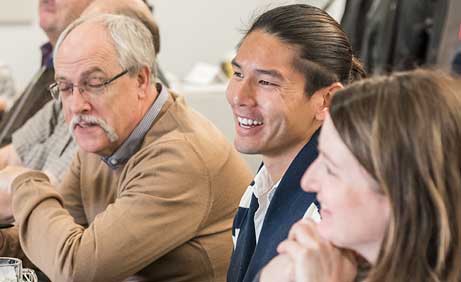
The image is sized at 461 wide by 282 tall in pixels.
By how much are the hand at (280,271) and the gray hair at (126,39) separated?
81cm

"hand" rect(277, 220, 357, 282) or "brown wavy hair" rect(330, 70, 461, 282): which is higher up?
"brown wavy hair" rect(330, 70, 461, 282)

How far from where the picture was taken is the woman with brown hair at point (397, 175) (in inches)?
45.6

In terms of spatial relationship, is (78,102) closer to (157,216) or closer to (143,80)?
(143,80)

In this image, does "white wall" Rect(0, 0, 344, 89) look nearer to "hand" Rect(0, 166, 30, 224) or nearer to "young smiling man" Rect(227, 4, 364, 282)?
"hand" Rect(0, 166, 30, 224)

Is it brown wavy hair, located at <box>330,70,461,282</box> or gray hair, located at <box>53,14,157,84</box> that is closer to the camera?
brown wavy hair, located at <box>330,70,461,282</box>

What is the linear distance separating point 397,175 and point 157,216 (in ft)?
2.66

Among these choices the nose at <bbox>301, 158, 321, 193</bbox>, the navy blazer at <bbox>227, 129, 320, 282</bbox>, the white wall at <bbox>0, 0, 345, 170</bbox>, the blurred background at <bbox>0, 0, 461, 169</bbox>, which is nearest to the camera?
the nose at <bbox>301, 158, 321, 193</bbox>

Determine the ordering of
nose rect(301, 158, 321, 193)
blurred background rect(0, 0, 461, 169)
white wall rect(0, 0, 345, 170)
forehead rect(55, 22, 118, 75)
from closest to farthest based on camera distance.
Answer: nose rect(301, 158, 321, 193) → forehead rect(55, 22, 118, 75) → blurred background rect(0, 0, 461, 169) → white wall rect(0, 0, 345, 170)

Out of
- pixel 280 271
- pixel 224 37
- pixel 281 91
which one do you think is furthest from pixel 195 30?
pixel 280 271

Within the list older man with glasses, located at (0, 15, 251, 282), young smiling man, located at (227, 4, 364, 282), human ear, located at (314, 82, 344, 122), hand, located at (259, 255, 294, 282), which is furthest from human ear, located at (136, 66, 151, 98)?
hand, located at (259, 255, 294, 282)

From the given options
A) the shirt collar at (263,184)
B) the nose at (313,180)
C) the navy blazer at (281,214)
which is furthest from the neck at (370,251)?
the shirt collar at (263,184)

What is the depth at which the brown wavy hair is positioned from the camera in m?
1.16

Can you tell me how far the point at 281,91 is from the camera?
1.73 meters

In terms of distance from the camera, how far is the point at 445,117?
3.86 ft
